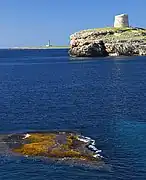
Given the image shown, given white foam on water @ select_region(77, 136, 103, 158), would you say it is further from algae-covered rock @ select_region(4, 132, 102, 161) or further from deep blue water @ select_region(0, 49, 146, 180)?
deep blue water @ select_region(0, 49, 146, 180)

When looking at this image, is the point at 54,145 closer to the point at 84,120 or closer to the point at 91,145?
the point at 91,145

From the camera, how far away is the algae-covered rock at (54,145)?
45847 millimetres

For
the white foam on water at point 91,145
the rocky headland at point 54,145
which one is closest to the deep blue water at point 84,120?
the white foam on water at point 91,145

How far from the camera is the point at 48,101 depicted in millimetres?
86250

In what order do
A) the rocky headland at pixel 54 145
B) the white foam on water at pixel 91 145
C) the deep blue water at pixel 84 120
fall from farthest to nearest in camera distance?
the white foam on water at pixel 91 145 < the rocky headland at pixel 54 145 < the deep blue water at pixel 84 120

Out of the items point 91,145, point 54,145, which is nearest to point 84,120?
point 91,145

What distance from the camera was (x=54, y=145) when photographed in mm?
49594

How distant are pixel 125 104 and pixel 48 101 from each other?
17.3 meters

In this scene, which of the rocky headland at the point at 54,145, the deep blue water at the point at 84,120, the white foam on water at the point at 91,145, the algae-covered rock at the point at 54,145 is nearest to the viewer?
the deep blue water at the point at 84,120

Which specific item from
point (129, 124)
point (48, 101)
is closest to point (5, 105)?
point (48, 101)

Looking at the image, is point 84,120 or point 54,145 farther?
point 84,120

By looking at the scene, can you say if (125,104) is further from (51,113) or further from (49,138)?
(49,138)

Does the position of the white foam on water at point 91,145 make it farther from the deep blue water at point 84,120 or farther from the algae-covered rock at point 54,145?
the deep blue water at point 84,120

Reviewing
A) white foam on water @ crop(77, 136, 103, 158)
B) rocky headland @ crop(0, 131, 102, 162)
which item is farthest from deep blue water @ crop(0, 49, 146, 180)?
rocky headland @ crop(0, 131, 102, 162)
